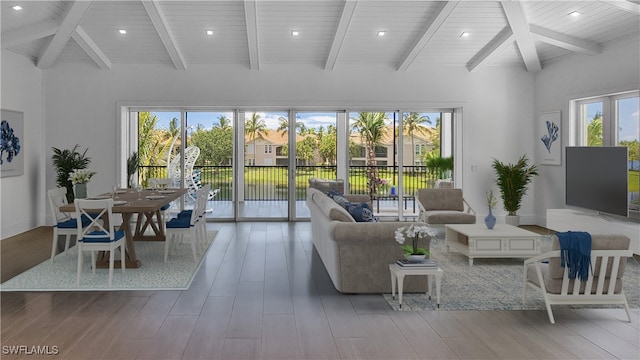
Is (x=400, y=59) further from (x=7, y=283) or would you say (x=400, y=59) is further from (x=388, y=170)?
(x=7, y=283)

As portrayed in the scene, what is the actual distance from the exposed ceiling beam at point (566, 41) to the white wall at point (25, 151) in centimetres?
824

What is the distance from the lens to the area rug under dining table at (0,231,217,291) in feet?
16.4

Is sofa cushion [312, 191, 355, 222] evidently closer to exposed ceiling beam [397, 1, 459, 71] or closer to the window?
exposed ceiling beam [397, 1, 459, 71]

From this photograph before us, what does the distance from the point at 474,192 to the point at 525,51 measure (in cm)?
274

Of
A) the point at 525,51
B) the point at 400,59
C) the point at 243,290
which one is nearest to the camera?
the point at 243,290

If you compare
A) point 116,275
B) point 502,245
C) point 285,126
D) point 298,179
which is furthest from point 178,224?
point 285,126

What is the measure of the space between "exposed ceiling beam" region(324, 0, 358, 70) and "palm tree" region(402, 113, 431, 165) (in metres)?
1.82

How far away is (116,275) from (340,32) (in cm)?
482

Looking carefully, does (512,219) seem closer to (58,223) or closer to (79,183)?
(79,183)

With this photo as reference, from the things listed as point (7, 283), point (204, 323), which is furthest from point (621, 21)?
point (7, 283)

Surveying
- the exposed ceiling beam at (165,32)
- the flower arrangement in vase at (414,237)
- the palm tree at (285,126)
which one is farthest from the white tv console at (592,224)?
the exposed ceiling beam at (165,32)

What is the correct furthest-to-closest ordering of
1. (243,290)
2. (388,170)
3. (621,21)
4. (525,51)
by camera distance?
(388,170), (525,51), (621,21), (243,290)

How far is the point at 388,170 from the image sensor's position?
9.99 m

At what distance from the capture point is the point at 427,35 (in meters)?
8.04
